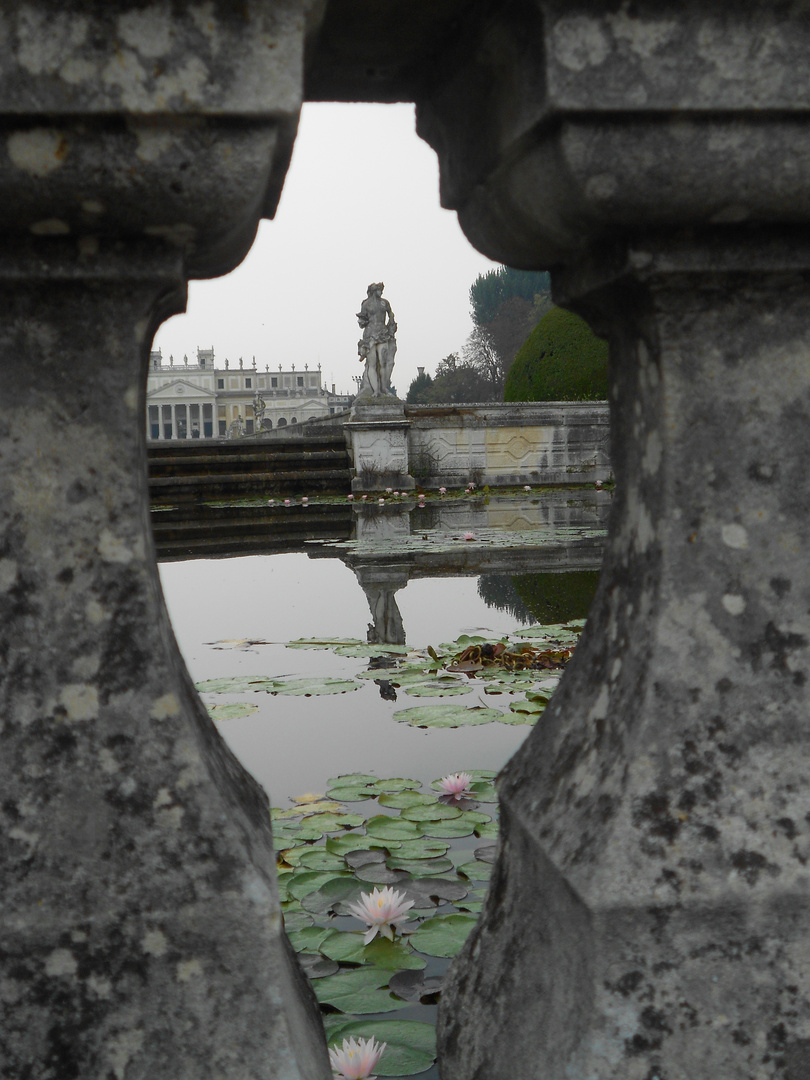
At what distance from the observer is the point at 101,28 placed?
0.85m

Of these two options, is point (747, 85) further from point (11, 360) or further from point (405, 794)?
point (405, 794)

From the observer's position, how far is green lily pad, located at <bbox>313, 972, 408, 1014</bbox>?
1.37m

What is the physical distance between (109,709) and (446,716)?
6.74 ft

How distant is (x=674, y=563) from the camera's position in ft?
3.39

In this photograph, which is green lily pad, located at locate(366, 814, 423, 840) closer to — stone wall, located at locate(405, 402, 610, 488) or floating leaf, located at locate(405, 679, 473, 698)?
floating leaf, located at locate(405, 679, 473, 698)

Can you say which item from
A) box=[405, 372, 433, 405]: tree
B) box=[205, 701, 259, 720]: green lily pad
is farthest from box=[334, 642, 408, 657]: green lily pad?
box=[405, 372, 433, 405]: tree

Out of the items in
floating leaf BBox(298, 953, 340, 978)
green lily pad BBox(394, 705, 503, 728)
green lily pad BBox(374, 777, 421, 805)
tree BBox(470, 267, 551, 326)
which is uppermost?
tree BBox(470, 267, 551, 326)

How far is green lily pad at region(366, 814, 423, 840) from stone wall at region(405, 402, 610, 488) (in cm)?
1183

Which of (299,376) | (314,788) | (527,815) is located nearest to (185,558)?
(314,788)

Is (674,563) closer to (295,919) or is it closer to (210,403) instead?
(295,919)

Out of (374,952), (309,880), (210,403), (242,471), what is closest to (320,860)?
(309,880)

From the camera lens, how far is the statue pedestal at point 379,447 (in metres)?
13.5

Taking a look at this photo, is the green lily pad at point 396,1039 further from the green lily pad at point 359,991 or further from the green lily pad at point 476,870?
the green lily pad at point 476,870

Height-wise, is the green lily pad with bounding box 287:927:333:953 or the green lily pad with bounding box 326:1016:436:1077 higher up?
the green lily pad with bounding box 326:1016:436:1077
